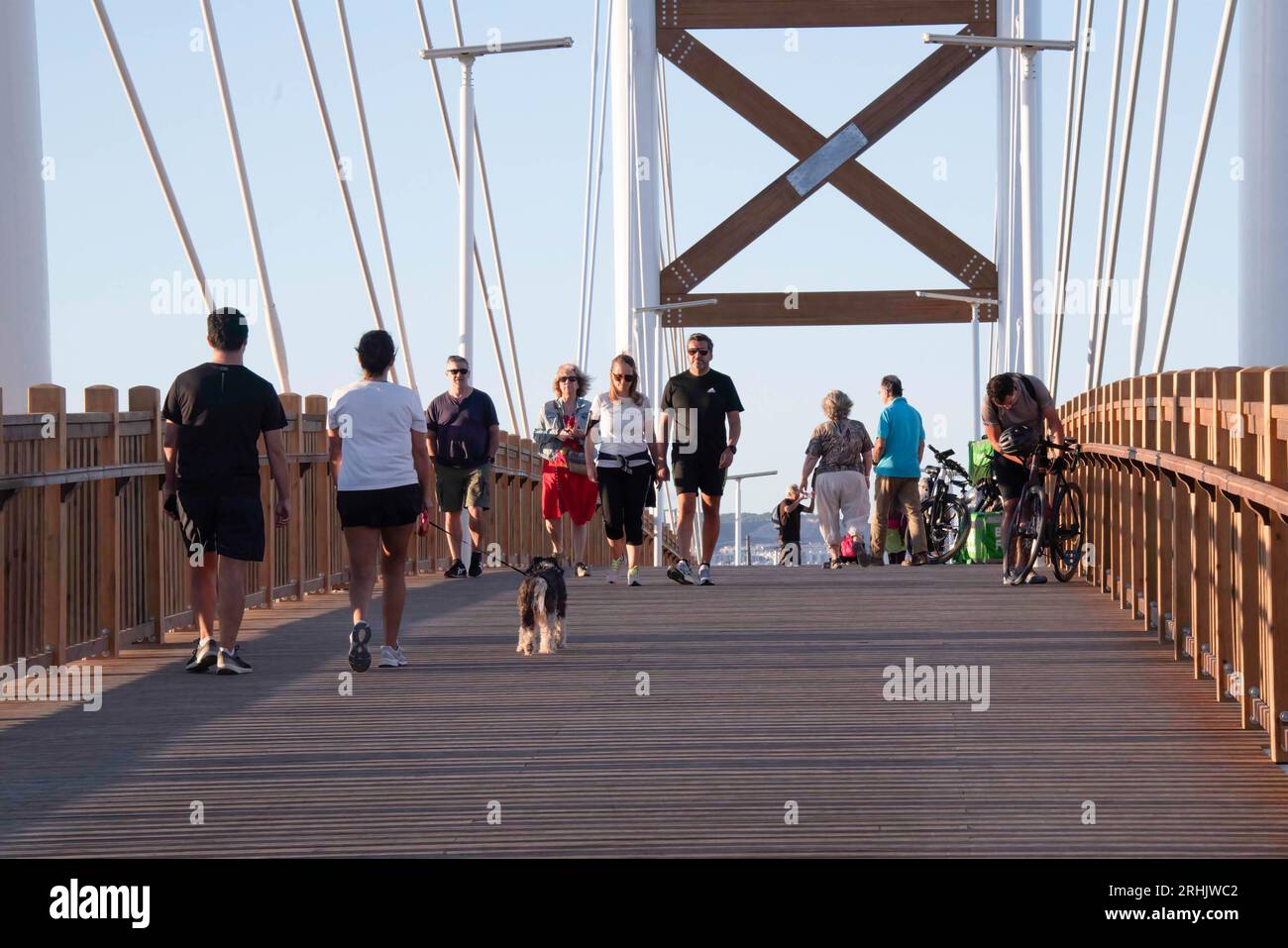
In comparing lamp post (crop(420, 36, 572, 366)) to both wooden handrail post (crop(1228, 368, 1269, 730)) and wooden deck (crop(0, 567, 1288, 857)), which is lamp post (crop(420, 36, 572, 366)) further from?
wooden handrail post (crop(1228, 368, 1269, 730))

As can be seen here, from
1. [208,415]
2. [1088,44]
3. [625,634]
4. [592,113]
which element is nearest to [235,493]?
[208,415]

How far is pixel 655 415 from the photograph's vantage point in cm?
1531

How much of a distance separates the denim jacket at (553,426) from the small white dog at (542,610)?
16.6 ft

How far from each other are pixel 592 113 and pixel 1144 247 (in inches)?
648

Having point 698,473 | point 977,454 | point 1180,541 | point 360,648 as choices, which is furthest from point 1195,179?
point 977,454

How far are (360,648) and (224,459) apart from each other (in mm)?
1069

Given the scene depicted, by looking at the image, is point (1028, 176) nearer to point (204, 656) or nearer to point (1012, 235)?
point (1012, 235)

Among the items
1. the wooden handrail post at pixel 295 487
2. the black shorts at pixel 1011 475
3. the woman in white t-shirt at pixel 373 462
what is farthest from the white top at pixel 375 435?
the black shorts at pixel 1011 475

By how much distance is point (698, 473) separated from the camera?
14.8 meters

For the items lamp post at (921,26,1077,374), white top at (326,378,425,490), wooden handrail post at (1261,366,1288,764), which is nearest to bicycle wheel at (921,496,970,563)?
lamp post at (921,26,1077,374)

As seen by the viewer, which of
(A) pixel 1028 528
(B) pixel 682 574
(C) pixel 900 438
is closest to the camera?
(A) pixel 1028 528

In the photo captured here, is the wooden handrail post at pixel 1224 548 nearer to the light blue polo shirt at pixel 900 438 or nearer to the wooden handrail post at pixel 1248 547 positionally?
the wooden handrail post at pixel 1248 547

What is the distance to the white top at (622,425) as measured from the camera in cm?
1460
